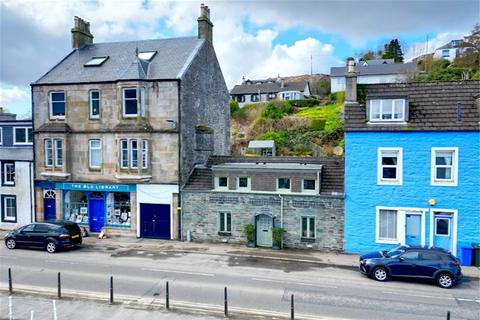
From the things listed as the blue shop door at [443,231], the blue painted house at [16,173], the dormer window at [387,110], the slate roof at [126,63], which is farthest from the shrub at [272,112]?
the blue shop door at [443,231]

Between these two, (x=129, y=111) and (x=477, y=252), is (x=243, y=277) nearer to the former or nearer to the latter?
(x=477, y=252)

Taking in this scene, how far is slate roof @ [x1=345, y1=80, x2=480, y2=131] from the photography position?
19.7m

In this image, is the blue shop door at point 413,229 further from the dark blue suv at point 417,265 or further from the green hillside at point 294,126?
the green hillside at point 294,126

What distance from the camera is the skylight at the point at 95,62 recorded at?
89.6 feet

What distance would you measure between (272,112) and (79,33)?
110 ft

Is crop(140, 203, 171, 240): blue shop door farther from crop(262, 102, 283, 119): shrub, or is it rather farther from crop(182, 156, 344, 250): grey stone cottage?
crop(262, 102, 283, 119): shrub

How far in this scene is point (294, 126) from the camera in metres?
54.6

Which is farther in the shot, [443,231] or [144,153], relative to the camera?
[144,153]

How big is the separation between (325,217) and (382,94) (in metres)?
7.68

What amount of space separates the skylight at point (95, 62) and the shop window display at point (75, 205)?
29.9ft

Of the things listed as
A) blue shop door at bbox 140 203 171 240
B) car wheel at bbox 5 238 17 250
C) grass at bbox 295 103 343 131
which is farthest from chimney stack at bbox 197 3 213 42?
grass at bbox 295 103 343 131

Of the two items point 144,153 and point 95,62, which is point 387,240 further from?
point 95,62

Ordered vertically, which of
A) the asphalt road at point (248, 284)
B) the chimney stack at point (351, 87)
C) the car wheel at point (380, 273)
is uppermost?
the chimney stack at point (351, 87)

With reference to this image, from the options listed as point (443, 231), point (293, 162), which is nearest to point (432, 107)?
point (443, 231)
